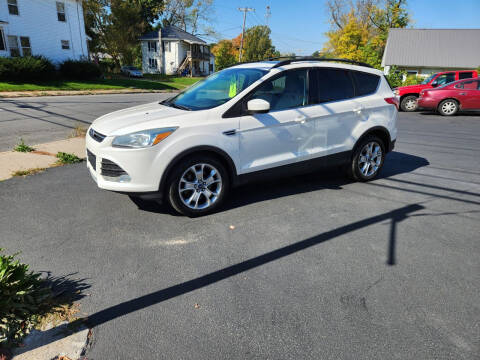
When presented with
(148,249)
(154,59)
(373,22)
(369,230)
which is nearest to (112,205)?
(148,249)

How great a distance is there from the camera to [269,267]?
3.26 meters

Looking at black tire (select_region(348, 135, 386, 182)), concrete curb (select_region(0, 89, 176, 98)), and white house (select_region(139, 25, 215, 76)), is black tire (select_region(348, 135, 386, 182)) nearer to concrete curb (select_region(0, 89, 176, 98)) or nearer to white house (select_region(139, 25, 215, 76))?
concrete curb (select_region(0, 89, 176, 98))

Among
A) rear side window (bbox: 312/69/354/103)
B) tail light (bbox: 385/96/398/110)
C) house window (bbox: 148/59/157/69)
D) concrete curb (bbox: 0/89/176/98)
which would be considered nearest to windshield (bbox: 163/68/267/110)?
rear side window (bbox: 312/69/354/103)

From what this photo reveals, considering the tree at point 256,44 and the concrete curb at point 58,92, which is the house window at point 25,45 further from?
the tree at point 256,44

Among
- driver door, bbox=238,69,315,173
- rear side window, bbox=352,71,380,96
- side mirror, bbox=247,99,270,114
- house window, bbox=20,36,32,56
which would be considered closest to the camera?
side mirror, bbox=247,99,270,114

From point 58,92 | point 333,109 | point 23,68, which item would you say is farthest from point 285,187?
point 23,68

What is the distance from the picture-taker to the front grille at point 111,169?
391 cm

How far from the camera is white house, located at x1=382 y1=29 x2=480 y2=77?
131ft

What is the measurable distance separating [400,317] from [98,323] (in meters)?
2.25

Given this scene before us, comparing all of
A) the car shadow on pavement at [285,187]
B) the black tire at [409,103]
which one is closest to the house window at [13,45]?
the black tire at [409,103]

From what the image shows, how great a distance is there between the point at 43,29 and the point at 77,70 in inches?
165

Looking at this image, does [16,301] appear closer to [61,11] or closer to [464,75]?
[464,75]

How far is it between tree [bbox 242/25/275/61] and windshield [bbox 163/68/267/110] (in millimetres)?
86795

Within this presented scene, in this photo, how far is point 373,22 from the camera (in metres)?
51.7
